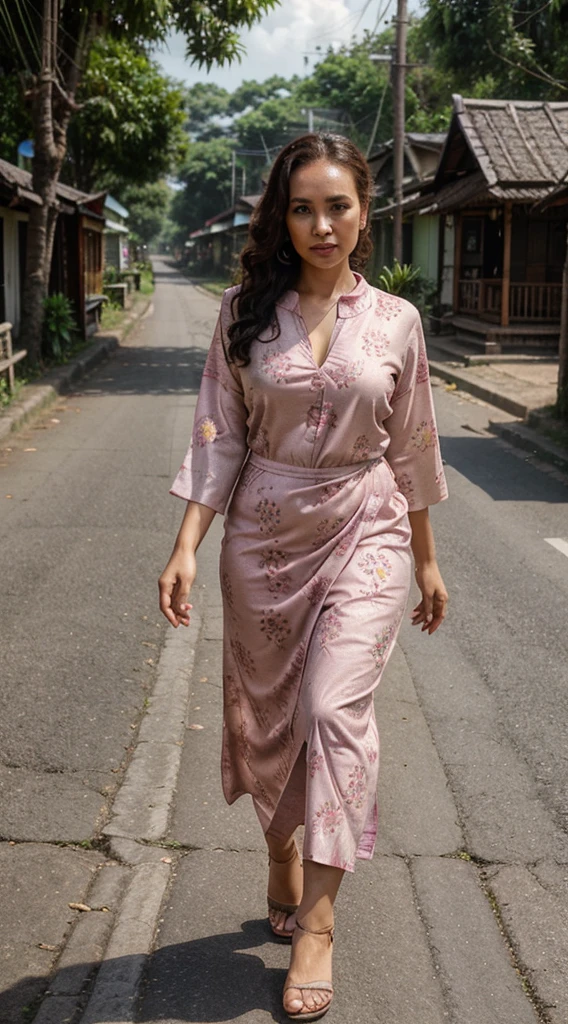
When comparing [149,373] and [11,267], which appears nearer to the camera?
[149,373]

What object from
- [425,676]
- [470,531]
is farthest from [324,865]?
[470,531]

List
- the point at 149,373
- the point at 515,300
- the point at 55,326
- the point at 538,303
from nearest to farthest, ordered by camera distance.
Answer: the point at 55,326 < the point at 149,373 < the point at 538,303 < the point at 515,300

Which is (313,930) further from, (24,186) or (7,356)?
(24,186)

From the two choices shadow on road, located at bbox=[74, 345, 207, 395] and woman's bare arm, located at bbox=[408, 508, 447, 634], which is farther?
shadow on road, located at bbox=[74, 345, 207, 395]

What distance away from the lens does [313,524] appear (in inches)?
111

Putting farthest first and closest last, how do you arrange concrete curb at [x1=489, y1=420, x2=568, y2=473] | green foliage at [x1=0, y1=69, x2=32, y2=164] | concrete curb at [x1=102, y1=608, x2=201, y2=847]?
green foliage at [x1=0, y1=69, x2=32, y2=164]
concrete curb at [x1=489, y1=420, x2=568, y2=473]
concrete curb at [x1=102, y1=608, x2=201, y2=847]

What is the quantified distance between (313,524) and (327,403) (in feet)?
0.93

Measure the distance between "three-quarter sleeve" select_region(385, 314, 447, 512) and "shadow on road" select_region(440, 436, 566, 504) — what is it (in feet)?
22.0

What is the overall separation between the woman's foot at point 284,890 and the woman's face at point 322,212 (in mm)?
1476

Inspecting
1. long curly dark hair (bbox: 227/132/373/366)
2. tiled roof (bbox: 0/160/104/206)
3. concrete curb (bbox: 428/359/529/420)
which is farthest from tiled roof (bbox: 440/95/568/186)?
long curly dark hair (bbox: 227/132/373/366)

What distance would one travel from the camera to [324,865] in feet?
8.67

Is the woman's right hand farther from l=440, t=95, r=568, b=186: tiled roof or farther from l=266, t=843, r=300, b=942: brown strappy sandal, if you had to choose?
l=440, t=95, r=568, b=186: tiled roof

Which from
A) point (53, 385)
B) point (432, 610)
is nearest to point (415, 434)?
point (432, 610)

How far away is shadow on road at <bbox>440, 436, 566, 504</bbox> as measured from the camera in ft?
32.5
